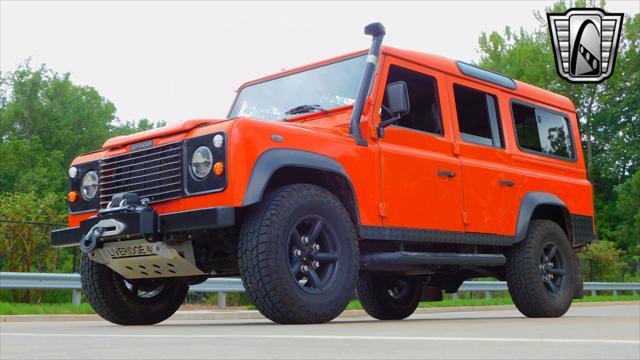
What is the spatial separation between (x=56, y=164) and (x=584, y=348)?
Answer: 169 ft

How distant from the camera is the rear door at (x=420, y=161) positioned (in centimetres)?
702

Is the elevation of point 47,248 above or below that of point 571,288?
above

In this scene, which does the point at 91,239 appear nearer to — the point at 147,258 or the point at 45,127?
the point at 147,258

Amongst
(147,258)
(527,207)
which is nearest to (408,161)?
(527,207)

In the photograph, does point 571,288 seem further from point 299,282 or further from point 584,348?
point 584,348

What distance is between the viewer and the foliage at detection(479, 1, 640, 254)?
40188 millimetres

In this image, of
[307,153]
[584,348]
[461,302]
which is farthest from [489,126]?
[461,302]

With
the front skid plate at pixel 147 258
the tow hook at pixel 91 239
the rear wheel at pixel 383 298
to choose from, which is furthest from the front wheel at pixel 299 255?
the rear wheel at pixel 383 298

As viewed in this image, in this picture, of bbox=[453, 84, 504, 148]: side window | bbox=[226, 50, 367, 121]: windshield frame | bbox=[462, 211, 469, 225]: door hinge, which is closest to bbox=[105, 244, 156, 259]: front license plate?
bbox=[226, 50, 367, 121]: windshield frame

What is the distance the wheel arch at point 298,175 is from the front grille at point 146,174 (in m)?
0.67

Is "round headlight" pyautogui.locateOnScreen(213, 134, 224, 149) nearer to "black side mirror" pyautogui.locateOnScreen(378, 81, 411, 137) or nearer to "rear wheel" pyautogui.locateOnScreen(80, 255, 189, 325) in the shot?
"black side mirror" pyautogui.locateOnScreen(378, 81, 411, 137)

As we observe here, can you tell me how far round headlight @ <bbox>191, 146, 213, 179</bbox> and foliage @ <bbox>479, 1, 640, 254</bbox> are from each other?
34.9 m

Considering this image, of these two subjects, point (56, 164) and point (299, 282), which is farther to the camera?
point (56, 164)

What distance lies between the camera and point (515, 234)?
27.4 ft
